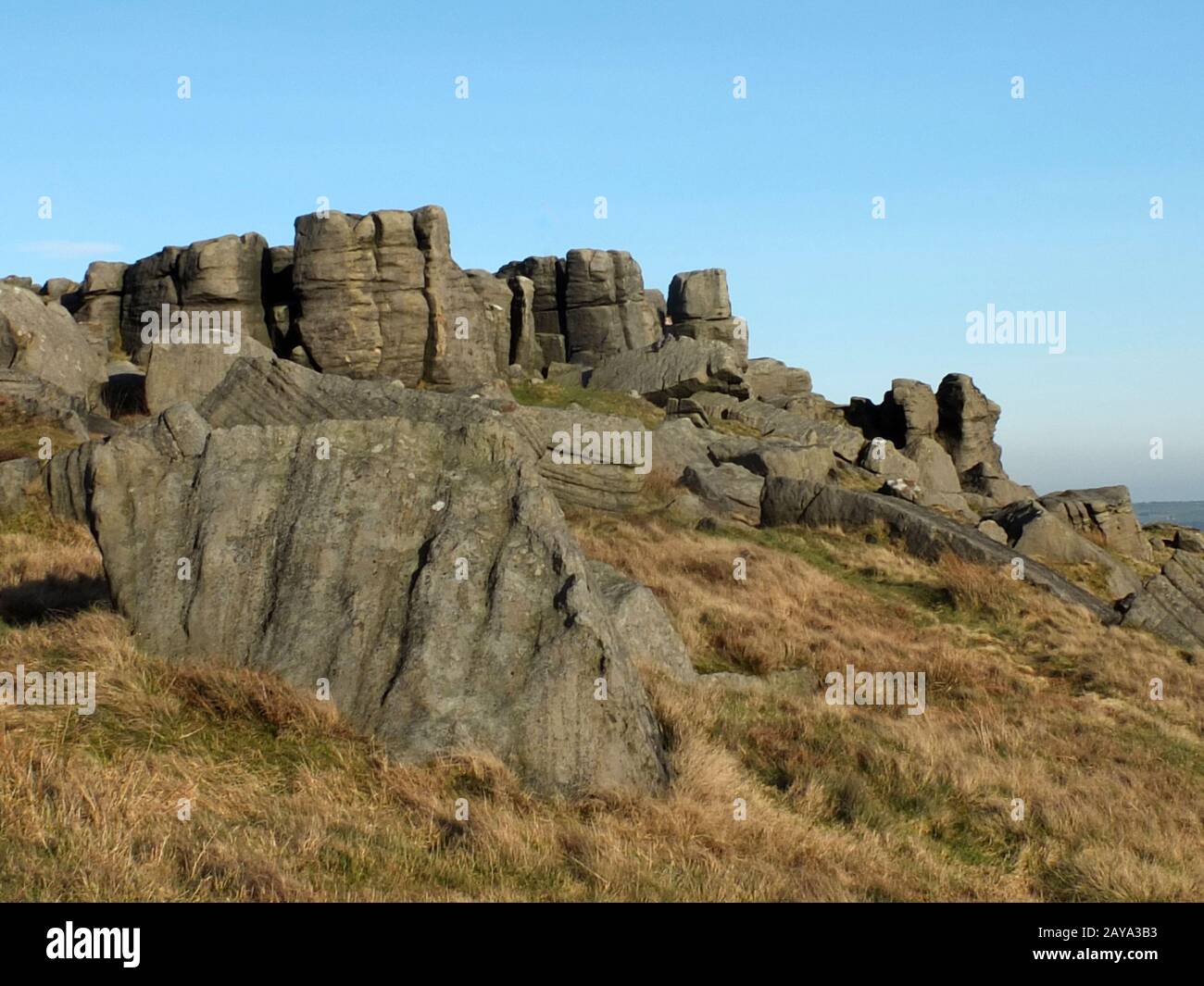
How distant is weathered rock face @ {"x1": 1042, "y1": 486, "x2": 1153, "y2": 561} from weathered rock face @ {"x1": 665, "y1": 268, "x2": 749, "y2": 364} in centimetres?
3352

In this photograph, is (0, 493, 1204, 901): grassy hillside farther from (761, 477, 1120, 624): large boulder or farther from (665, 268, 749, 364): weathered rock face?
(665, 268, 749, 364): weathered rock face

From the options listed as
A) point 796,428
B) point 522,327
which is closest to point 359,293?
point 522,327

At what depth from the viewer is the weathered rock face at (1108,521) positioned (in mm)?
36750

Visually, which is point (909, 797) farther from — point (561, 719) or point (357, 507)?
point (357, 507)

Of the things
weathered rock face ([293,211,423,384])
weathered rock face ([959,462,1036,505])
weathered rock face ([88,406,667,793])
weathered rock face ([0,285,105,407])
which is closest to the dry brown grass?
weathered rock face ([0,285,105,407])

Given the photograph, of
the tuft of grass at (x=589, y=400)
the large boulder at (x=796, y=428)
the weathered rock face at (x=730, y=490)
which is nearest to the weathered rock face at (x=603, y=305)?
the large boulder at (x=796, y=428)

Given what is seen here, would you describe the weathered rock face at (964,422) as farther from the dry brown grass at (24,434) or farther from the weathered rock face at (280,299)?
the dry brown grass at (24,434)

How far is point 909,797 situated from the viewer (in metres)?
9.73

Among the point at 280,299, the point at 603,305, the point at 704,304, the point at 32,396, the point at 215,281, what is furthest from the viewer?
the point at 704,304

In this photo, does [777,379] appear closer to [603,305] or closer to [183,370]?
[603,305]

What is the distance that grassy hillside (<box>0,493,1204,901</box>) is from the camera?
6090 millimetres

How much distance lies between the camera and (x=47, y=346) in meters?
31.0

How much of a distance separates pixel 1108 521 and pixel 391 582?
111 ft
